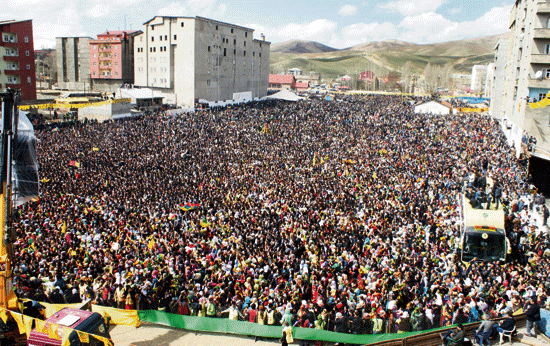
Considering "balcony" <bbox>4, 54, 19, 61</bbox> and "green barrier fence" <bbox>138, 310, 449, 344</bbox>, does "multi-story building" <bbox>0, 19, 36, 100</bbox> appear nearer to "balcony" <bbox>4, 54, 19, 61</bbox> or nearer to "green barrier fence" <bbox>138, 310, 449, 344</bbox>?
"balcony" <bbox>4, 54, 19, 61</bbox>

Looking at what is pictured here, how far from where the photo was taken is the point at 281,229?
1892 cm

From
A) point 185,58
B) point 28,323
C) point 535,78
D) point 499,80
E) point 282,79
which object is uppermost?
point 282,79

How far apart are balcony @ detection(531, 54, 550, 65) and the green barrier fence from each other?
28.5 metres

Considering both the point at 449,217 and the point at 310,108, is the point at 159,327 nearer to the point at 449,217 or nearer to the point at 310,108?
the point at 449,217

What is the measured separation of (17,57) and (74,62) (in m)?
24.9

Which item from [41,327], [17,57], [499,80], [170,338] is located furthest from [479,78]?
[41,327]

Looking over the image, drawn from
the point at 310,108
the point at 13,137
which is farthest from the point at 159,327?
the point at 310,108

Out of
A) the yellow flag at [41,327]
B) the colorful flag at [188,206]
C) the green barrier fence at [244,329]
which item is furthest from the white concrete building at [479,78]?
the yellow flag at [41,327]

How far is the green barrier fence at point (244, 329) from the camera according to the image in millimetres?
11266

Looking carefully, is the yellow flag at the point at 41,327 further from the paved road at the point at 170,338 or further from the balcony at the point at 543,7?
the balcony at the point at 543,7

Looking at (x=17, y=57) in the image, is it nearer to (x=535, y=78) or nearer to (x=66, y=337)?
(x=66, y=337)

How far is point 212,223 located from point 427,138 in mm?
22599

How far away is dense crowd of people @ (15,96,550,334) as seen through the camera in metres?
12.6

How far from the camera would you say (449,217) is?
19.0 meters
